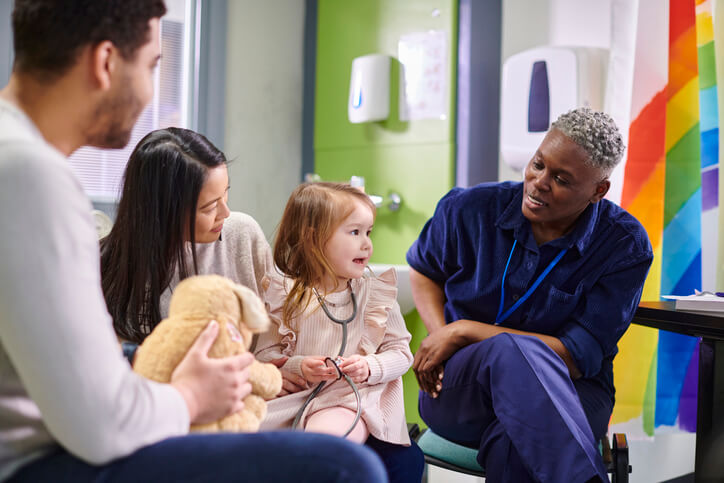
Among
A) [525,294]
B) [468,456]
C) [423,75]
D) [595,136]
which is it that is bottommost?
[468,456]

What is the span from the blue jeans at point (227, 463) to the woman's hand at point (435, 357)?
93 cm

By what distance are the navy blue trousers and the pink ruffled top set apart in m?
0.18

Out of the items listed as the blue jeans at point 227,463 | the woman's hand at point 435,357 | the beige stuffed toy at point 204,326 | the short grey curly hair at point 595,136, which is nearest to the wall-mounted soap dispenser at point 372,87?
the short grey curly hair at point 595,136

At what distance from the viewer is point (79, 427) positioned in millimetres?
A: 690

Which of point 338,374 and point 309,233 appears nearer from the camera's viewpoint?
point 338,374

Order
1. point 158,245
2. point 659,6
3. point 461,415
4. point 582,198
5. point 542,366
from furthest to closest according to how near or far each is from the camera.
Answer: point 659,6 → point 582,198 → point 461,415 → point 542,366 → point 158,245

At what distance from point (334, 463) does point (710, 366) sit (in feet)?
3.58

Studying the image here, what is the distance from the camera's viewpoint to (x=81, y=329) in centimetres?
69

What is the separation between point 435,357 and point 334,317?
0.33 meters

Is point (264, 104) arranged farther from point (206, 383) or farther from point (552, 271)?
point (206, 383)

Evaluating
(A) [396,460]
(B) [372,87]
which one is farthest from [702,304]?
(B) [372,87]

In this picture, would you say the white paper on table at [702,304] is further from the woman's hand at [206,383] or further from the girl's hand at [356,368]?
the woman's hand at [206,383]

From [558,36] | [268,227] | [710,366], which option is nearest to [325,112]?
[268,227]

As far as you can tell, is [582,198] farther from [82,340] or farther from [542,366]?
[82,340]
